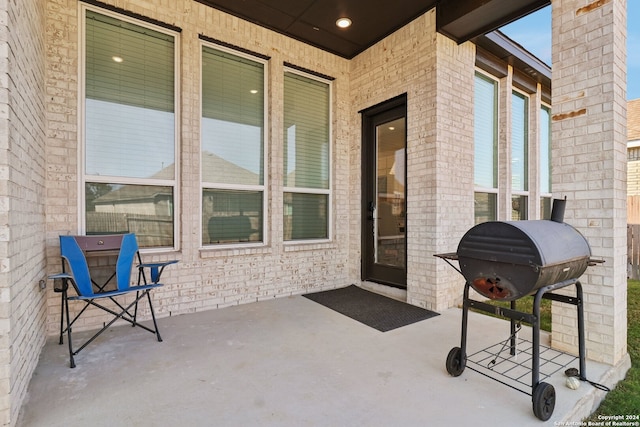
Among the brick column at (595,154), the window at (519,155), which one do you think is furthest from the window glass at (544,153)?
the brick column at (595,154)

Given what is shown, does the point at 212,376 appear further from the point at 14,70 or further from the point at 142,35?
the point at 142,35

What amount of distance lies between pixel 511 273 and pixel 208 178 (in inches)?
126

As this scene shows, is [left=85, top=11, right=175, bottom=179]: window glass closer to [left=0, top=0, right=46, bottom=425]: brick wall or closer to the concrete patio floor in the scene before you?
[left=0, top=0, right=46, bottom=425]: brick wall

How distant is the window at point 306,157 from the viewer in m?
4.51

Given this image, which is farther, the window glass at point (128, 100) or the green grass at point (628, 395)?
the window glass at point (128, 100)

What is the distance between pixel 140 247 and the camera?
343 cm

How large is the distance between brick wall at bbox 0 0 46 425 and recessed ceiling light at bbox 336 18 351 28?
295 centimetres

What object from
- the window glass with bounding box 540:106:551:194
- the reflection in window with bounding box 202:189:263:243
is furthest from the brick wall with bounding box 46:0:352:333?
the window glass with bounding box 540:106:551:194

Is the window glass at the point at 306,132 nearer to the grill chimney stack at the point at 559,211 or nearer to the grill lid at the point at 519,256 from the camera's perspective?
the grill lid at the point at 519,256

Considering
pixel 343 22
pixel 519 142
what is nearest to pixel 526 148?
pixel 519 142

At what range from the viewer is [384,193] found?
4648 millimetres

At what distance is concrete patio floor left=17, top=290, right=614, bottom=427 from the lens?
1818 mm

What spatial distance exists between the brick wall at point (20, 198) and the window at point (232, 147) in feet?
4.95

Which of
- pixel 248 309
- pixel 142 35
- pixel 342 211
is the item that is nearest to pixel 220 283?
pixel 248 309
